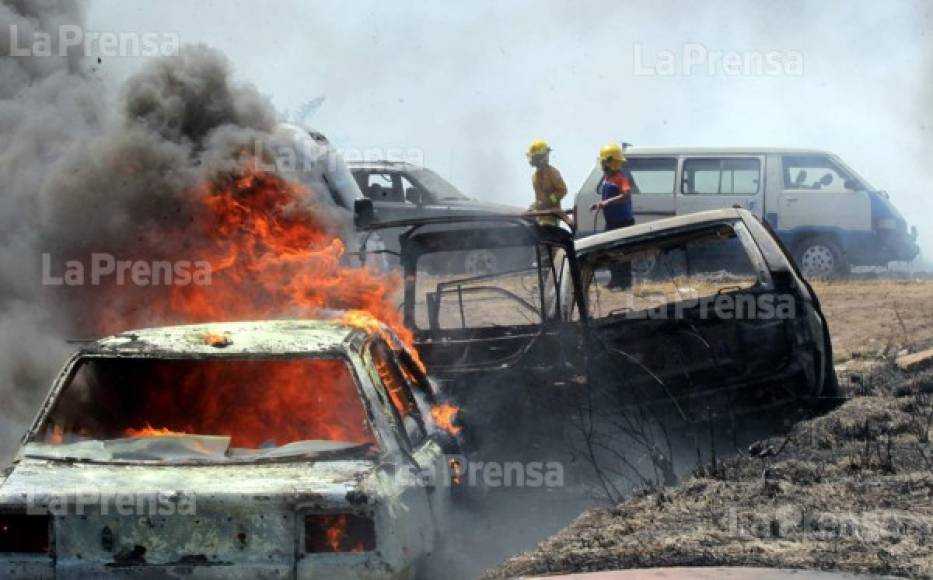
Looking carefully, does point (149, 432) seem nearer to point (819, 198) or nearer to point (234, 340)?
point (234, 340)

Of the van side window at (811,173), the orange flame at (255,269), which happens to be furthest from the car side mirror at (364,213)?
the van side window at (811,173)

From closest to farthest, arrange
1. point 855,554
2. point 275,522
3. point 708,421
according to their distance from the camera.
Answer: point 275,522 → point 855,554 → point 708,421

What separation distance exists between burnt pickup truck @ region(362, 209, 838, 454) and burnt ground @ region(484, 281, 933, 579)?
43 centimetres

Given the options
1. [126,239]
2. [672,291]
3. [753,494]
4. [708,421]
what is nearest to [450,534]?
[753,494]

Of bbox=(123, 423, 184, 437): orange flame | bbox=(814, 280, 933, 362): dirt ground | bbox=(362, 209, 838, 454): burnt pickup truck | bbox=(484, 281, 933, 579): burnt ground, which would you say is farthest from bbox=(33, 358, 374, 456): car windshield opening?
bbox=(814, 280, 933, 362): dirt ground

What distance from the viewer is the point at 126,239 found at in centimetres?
1058

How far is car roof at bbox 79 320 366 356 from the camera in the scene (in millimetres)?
5570

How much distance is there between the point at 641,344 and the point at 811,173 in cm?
1093

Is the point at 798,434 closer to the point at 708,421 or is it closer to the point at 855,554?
the point at 708,421

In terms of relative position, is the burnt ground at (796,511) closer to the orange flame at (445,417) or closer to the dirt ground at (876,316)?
the orange flame at (445,417)

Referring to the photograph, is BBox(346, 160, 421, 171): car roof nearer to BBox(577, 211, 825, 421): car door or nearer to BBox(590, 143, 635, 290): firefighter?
BBox(590, 143, 635, 290): firefighter

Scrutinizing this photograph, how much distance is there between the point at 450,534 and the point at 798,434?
3.00 metres

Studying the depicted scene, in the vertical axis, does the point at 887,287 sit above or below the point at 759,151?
below

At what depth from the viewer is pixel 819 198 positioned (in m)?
17.9
